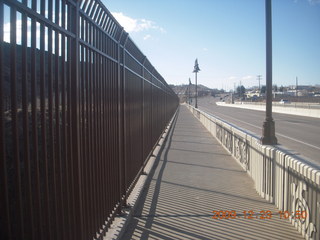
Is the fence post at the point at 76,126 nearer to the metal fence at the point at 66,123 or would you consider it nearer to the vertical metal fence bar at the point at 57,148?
the metal fence at the point at 66,123

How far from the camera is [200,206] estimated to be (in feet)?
18.1

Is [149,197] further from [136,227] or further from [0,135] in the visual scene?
[0,135]

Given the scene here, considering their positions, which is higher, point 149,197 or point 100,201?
point 100,201

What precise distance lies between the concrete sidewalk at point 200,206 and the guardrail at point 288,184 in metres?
0.18

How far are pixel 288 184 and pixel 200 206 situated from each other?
4.91ft

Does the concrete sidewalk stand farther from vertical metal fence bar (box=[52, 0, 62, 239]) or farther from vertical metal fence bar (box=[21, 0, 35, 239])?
vertical metal fence bar (box=[21, 0, 35, 239])

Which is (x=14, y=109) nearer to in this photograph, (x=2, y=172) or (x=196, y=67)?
(x=2, y=172)

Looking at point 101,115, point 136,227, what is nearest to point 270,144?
point 136,227

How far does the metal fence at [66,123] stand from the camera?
183cm

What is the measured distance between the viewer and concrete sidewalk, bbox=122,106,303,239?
4.40 meters

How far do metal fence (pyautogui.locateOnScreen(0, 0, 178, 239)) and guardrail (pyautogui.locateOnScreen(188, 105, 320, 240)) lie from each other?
2.43 m

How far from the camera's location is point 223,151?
457 inches

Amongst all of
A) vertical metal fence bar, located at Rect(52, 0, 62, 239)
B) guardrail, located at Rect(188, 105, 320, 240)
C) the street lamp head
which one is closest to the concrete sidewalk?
guardrail, located at Rect(188, 105, 320, 240)

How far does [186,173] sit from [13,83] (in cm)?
671
